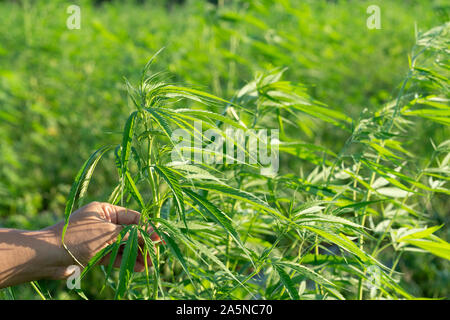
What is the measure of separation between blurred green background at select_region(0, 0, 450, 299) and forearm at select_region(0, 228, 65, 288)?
152 cm

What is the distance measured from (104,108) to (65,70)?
0.78m

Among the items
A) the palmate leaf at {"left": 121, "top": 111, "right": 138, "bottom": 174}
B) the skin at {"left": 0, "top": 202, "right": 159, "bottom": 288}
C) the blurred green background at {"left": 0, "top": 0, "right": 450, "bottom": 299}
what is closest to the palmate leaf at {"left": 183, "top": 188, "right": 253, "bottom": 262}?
the palmate leaf at {"left": 121, "top": 111, "right": 138, "bottom": 174}

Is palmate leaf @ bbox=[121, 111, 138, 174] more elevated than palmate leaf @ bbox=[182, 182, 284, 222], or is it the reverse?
palmate leaf @ bbox=[121, 111, 138, 174]

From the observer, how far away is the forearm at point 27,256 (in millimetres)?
1086

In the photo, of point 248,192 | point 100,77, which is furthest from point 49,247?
point 100,77

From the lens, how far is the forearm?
3.56ft

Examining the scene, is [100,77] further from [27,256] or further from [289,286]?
[289,286]

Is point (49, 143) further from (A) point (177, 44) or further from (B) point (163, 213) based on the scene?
(B) point (163, 213)

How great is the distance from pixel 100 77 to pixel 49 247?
11.5ft

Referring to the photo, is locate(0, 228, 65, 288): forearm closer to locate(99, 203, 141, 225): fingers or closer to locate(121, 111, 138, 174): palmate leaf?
locate(99, 203, 141, 225): fingers

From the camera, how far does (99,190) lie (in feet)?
12.0

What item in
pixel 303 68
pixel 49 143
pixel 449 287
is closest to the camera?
pixel 449 287

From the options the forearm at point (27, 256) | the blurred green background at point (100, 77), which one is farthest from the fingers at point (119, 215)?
the blurred green background at point (100, 77)
